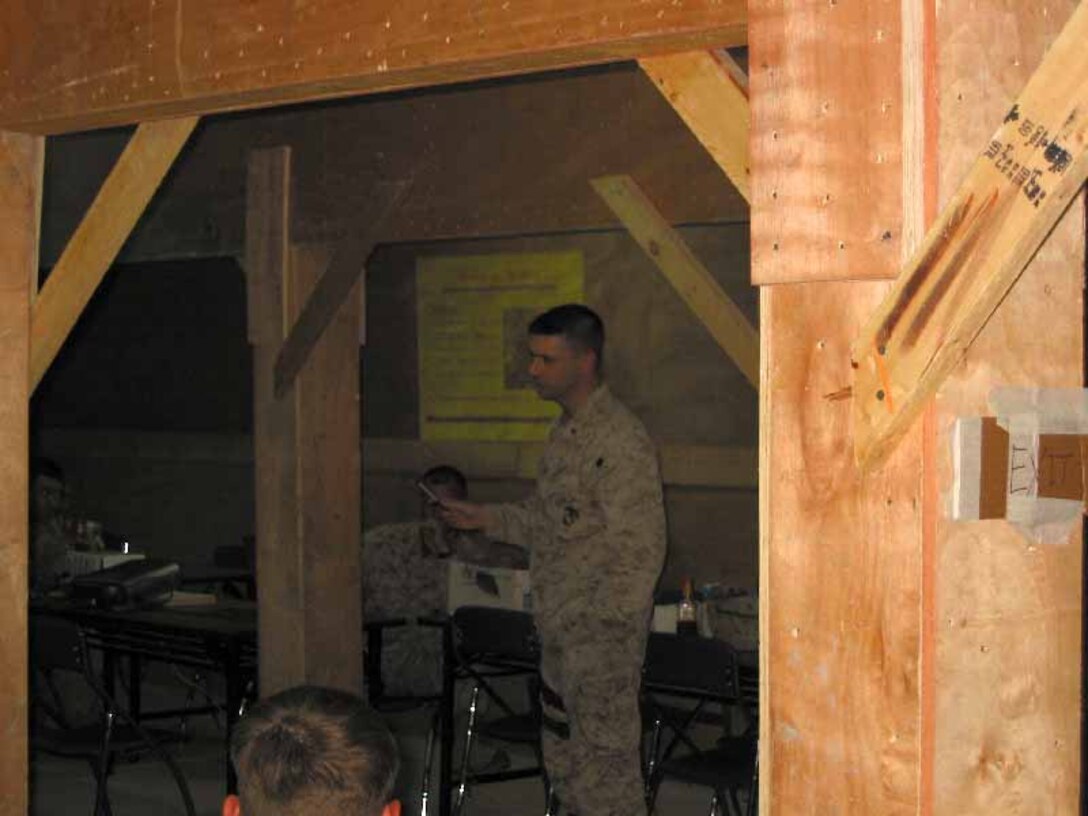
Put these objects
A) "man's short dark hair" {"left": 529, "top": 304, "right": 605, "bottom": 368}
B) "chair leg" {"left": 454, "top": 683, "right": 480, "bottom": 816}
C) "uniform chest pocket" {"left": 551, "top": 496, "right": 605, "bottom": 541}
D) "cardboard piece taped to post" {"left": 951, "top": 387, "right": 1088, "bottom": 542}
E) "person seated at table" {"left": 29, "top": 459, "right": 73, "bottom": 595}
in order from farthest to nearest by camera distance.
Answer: "person seated at table" {"left": 29, "top": 459, "right": 73, "bottom": 595}
"chair leg" {"left": 454, "top": 683, "right": 480, "bottom": 816}
"man's short dark hair" {"left": 529, "top": 304, "right": 605, "bottom": 368}
"uniform chest pocket" {"left": 551, "top": 496, "right": 605, "bottom": 541}
"cardboard piece taped to post" {"left": 951, "top": 387, "right": 1088, "bottom": 542}

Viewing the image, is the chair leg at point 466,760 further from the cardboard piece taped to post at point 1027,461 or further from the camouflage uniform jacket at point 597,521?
the cardboard piece taped to post at point 1027,461

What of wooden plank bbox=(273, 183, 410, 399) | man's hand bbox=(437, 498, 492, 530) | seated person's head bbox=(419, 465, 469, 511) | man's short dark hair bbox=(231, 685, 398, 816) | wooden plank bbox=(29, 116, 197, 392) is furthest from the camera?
seated person's head bbox=(419, 465, 469, 511)

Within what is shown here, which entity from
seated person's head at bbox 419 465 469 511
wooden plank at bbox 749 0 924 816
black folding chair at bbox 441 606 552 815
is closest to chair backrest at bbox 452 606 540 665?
black folding chair at bbox 441 606 552 815

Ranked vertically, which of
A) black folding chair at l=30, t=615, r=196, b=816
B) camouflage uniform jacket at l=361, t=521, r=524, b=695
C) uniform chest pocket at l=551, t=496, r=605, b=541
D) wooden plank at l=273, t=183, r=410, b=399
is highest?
wooden plank at l=273, t=183, r=410, b=399

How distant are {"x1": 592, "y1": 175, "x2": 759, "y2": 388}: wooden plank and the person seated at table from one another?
272cm

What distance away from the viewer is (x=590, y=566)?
4.75 metres

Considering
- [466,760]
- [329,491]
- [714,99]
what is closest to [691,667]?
[466,760]

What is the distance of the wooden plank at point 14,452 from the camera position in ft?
14.2

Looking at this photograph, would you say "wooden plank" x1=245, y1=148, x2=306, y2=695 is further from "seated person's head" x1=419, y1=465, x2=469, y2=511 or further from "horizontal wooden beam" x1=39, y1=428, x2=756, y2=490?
"horizontal wooden beam" x1=39, y1=428, x2=756, y2=490

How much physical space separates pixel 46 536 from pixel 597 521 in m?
3.20

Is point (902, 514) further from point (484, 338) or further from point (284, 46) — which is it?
point (484, 338)

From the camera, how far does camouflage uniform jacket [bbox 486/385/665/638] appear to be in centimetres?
471

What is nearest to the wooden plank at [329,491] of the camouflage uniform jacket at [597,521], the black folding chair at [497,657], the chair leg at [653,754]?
the black folding chair at [497,657]

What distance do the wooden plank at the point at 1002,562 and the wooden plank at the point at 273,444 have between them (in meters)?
3.94
